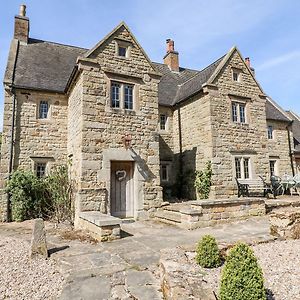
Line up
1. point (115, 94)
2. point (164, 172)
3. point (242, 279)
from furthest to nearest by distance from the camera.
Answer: point (164, 172) → point (115, 94) → point (242, 279)

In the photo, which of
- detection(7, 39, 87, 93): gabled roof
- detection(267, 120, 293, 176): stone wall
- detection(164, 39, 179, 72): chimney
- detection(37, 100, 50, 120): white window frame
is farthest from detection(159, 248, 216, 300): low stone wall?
detection(164, 39, 179, 72): chimney

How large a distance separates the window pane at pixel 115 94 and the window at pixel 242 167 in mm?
7513

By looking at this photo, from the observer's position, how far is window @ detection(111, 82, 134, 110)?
36.9ft

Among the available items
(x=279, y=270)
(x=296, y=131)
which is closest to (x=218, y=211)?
(x=279, y=270)

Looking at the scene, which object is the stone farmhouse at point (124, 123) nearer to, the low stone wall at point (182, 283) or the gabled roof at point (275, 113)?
the gabled roof at point (275, 113)

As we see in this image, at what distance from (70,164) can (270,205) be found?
976 centimetres

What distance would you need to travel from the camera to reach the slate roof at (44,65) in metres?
13.9

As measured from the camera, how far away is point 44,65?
15492mm

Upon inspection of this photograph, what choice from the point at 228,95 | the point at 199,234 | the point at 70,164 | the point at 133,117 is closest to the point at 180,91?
the point at 228,95

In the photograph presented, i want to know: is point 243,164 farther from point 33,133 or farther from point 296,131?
point 296,131

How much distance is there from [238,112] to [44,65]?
1210 cm

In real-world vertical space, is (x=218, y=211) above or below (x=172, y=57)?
below

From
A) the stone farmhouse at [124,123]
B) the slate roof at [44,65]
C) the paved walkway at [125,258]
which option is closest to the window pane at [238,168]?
the stone farmhouse at [124,123]

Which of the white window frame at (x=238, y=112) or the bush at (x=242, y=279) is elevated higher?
the white window frame at (x=238, y=112)
